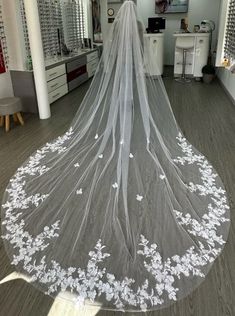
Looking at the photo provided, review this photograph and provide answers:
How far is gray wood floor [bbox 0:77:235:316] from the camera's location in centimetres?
155

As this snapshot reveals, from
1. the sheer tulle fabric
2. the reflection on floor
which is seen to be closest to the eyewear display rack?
the sheer tulle fabric

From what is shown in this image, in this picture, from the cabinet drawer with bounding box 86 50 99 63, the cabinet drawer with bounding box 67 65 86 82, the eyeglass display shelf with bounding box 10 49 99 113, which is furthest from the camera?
the cabinet drawer with bounding box 86 50 99 63

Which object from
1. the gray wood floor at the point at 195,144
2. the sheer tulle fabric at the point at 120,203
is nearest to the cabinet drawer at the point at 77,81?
the gray wood floor at the point at 195,144

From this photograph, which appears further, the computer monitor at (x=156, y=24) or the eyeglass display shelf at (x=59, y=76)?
the computer monitor at (x=156, y=24)

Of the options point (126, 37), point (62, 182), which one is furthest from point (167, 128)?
point (62, 182)

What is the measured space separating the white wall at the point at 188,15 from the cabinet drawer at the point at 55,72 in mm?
3575

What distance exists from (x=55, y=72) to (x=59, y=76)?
0.77 ft

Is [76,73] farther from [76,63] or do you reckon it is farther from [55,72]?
[55,72]

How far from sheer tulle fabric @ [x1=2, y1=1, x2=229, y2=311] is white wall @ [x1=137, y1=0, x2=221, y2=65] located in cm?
572

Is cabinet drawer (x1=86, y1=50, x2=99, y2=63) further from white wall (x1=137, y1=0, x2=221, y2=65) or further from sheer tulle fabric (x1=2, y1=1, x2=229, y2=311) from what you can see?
sheer tulle fabric (x1=2, y1=1, x2=229, y2=311)

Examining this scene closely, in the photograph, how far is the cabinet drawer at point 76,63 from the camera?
232 inches

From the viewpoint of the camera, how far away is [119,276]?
5.62 feet

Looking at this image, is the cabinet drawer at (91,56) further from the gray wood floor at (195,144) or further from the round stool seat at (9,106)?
the round stool seat at (9,106)

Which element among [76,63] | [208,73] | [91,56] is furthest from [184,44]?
[76,63]
